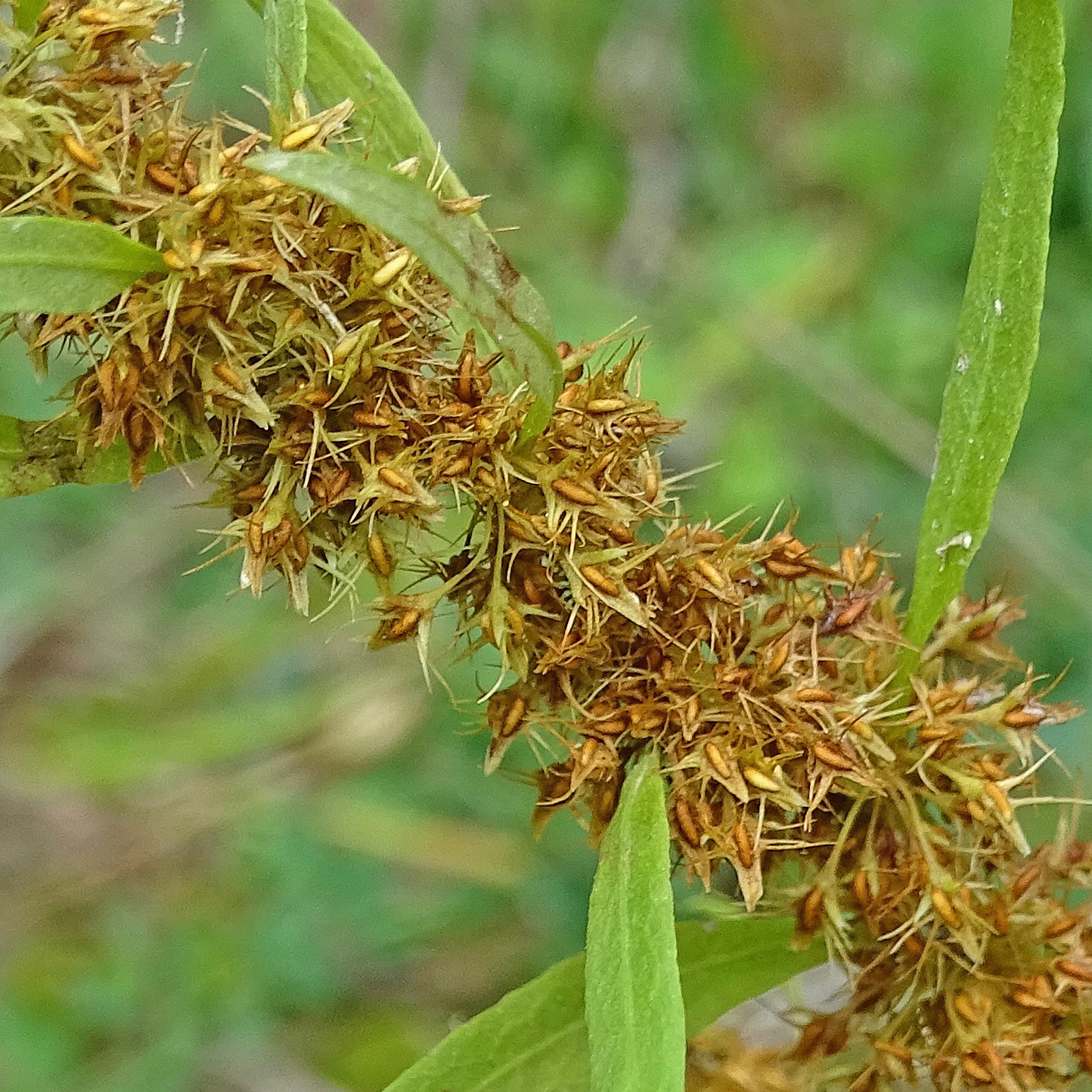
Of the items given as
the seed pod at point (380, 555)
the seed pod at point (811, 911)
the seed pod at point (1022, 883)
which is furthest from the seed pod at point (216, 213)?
the seed pod at point (1022, 883)

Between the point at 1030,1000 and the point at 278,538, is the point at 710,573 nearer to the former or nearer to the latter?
the point at 278,538

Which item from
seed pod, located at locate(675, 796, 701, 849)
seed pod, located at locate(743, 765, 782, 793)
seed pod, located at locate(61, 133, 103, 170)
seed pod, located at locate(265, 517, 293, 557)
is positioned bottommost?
seed pod, located at locate(675, 796, 701, 849)

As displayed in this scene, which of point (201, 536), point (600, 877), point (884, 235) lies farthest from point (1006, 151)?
point (201, 536)

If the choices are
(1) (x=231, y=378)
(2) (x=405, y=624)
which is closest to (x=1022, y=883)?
(2) (x=405, y=624)

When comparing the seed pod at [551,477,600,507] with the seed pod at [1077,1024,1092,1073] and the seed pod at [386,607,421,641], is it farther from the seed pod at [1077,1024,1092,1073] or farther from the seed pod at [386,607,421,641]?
the seed pod at [1077,1024,1092,1073]

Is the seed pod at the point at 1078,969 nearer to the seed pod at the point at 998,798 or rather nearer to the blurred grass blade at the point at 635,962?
the seed pod at the point at 998,798

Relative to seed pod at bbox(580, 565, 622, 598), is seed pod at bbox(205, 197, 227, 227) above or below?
above

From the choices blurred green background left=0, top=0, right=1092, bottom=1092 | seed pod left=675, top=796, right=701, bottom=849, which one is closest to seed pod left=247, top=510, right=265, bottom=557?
seed pod left=675, top=796, right=701, bottom=849
